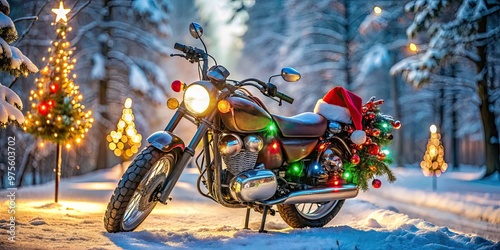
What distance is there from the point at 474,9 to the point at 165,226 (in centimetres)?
1301

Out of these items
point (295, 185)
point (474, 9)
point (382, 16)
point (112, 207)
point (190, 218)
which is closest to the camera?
point (112, 207)

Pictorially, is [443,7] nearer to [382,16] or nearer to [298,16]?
[382,16]

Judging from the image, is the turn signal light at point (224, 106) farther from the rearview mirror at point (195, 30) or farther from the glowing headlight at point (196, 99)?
the rearview mirror at point (195, 30)

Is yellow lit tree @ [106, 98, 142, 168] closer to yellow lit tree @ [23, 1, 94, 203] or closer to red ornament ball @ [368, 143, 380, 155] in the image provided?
yellow lit tree @ [23, 1, 94, 203]

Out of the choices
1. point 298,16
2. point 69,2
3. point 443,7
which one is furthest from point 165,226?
point 298,16

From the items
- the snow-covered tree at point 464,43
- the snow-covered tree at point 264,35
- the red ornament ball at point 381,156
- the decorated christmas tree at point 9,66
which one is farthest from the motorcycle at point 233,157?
the snow-covered tree at point 264,35

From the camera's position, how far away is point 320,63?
27281 mm

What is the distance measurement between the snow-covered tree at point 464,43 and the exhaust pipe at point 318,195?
11.5m

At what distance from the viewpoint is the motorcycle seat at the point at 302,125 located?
5.96 meters

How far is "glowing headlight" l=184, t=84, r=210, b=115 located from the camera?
5.34 meters

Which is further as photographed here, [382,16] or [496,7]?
[382,16]

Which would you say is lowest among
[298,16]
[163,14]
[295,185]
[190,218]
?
[190,218]

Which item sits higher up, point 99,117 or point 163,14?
point 163,14

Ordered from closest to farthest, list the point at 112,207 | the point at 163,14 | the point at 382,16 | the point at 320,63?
the point at 112,207 < the point at 163,14 < the point at 382,16 < the point at 320,63
